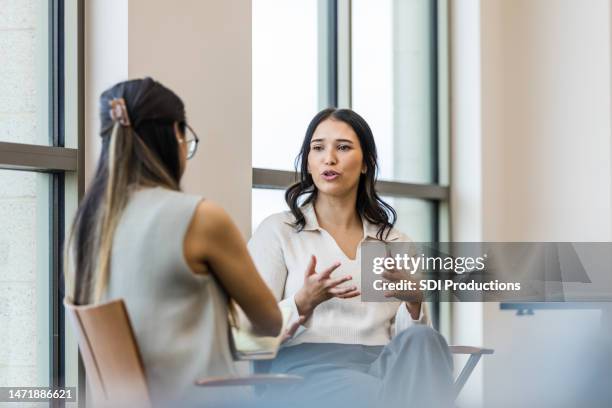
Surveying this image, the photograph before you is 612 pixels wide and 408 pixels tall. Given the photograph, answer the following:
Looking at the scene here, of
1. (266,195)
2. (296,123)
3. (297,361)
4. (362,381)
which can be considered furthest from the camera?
(296,123)

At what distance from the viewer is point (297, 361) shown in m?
2.98

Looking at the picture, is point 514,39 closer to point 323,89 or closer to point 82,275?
point 323,89

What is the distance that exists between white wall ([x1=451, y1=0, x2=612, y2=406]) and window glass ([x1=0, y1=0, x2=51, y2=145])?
296 cm

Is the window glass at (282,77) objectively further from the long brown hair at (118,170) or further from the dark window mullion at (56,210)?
the long brown hair at (118,170)

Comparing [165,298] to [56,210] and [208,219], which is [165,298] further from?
[56,210]

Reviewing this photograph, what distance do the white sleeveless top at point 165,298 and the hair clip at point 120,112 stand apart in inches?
6.5

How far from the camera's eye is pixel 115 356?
1912mm

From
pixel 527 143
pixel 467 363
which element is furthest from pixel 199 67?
pixel 527 143

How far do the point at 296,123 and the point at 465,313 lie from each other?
1.84 m

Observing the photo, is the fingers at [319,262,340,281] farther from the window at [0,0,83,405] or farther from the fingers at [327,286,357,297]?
the window at [0,0,83,405]

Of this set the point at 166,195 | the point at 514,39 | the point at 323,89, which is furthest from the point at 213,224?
the point at 514,39

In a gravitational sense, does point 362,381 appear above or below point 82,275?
below

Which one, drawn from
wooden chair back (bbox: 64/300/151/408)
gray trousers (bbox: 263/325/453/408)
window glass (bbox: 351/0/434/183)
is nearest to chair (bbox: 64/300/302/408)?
wooden chair back (bbox: 64/300/151/408)

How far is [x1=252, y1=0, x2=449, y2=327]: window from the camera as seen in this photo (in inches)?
159
